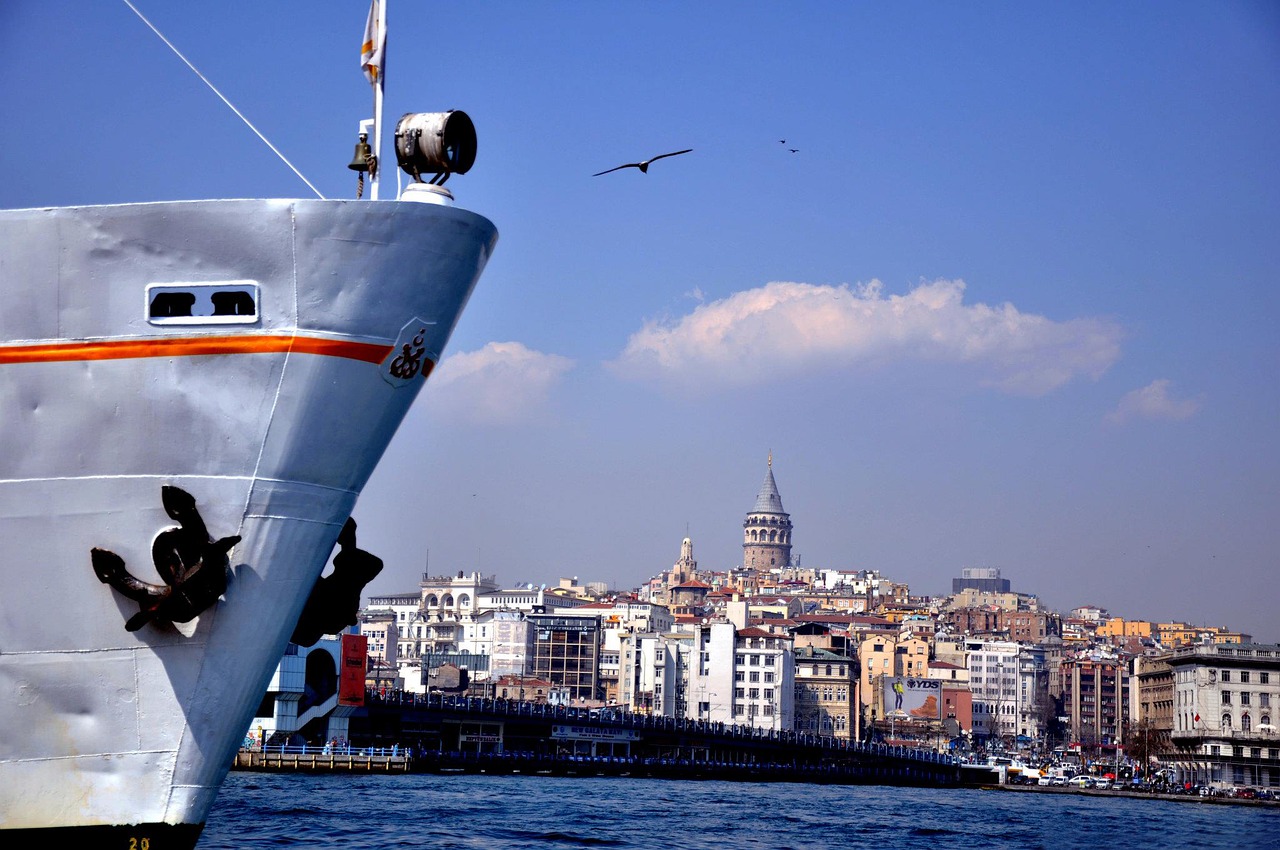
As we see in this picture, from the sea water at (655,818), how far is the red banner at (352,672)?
695 centimetres

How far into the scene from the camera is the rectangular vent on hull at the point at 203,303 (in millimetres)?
13227

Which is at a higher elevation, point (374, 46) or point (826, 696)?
point (374, 46)

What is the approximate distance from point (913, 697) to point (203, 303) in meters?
166

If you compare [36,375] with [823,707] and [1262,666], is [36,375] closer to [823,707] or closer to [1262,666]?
[1262,666]

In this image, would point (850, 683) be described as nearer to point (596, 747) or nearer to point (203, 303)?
point (596, 747)

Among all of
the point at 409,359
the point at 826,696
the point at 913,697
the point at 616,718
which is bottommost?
the point at 616,718

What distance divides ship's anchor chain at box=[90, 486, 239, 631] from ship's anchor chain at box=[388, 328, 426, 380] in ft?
6.73

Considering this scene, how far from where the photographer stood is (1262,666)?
11412cm

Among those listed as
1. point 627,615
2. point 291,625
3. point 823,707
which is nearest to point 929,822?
point 291,625

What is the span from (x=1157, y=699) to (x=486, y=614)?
83884 millimetres

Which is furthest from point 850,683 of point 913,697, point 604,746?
point 604,746

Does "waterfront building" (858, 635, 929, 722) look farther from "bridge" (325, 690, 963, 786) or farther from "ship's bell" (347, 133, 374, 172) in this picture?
"ship's bell" (347, 133, 374, 172)

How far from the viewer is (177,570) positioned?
1310cm

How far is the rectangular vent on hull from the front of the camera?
1323 cm
